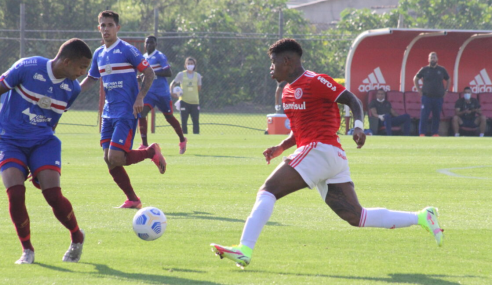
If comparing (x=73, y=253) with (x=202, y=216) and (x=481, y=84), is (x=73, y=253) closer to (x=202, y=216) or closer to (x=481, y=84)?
(x=202, y=216)

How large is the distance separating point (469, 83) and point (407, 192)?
16.0m

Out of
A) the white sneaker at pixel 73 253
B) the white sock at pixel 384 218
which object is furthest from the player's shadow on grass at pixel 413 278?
the white sneaker at pixel 73 253

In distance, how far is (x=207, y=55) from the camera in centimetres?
2930

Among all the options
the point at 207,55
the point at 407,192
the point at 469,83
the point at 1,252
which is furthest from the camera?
the point at 207,55

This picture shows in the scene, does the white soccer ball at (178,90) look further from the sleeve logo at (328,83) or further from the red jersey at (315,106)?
the sleeve logo at (328,83)

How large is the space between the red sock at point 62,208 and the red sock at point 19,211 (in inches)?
6.8

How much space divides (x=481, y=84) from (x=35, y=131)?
69.2 ft

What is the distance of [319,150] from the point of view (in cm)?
544

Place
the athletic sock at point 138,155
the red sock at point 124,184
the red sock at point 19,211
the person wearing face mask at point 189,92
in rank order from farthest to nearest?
the person wearing face mask at point 189,92
the red sock at point 124,184
the athletic sock at point 138,155
the red sock at point 19,211

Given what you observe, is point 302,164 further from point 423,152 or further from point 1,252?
point 423,152

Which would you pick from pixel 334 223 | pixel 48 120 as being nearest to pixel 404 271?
pixel 334 223

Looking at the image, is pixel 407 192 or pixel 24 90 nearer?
pixel 24 90

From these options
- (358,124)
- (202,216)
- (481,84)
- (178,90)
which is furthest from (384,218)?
(481,84)

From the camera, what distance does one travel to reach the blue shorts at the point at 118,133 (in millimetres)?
7988
